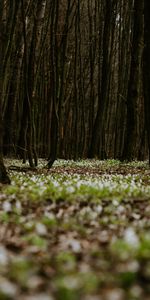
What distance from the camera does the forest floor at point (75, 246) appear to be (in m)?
3.38

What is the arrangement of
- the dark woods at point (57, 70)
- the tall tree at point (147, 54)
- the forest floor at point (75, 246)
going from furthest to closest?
1. the dark woods at point (57, 70)
2. the tall tree at point (147, 54)
3. the forest floor at point (75, 246)

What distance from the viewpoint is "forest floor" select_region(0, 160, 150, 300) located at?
11.1ft

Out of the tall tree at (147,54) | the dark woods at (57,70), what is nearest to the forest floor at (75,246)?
the dark woods at (57,70)

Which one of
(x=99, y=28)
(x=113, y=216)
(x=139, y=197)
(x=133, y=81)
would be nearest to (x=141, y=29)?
(x=133, y=81)

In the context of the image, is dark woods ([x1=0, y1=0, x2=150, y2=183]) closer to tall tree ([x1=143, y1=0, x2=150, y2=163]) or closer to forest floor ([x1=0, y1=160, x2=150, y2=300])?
tall tree ([x1=143, y1=0, x2=150, y2=163])

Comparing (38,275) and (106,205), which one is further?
(106,205)

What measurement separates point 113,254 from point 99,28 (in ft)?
92.5

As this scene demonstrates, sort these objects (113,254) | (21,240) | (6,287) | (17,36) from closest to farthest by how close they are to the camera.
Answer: (6,287), (113,254), (21,240), (17,36)

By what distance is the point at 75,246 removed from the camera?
4363 mm

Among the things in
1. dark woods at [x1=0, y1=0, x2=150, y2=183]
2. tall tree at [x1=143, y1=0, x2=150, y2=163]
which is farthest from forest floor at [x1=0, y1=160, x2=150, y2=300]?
tall tree at [x1=143, y1=0, x2=150, y2=163]

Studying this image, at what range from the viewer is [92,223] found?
225 inches

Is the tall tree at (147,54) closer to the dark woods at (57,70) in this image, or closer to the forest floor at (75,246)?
the dark woods at (57,70)

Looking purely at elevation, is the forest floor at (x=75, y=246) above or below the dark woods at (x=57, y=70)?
below

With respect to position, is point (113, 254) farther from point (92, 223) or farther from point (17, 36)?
point (17, 36)
